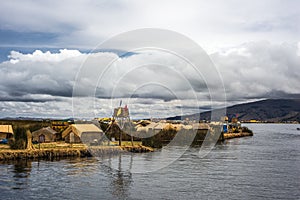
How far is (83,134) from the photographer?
60.5 metres

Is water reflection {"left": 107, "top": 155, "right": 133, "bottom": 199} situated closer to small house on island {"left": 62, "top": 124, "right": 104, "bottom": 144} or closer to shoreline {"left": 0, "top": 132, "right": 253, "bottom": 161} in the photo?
shoreline {"left": 0, "top": 132, "right": 253, "bottom": 161}

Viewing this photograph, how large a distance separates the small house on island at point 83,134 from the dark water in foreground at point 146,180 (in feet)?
44.5

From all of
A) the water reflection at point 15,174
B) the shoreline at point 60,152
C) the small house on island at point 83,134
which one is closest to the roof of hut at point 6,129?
the small house on island at point 83,134

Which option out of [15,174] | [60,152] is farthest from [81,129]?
[15,174]

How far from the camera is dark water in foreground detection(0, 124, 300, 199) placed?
93.7ft

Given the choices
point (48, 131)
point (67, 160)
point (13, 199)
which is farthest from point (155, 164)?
point (48, 131)

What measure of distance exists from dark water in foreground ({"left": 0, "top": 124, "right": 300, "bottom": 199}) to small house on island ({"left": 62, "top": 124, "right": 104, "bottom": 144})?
13.6 metres

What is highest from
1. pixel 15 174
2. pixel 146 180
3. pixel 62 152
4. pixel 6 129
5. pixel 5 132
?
pixel 6 129

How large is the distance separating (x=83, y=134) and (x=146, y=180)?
28152 millimetres

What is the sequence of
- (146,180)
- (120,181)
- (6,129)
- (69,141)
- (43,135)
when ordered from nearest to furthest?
(120,181) → (146,180) → (6,129) → (43,135) → (69,141)

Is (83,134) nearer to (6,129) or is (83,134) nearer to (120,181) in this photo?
(6,129)

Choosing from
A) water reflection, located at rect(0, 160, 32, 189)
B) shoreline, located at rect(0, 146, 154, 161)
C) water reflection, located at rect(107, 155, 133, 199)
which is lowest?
water reflection, located at rect(107, 155, 133, 199)

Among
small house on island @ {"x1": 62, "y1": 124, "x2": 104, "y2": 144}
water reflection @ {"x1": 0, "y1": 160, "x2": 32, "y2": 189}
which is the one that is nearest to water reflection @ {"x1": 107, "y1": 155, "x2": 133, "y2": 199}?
water reflection @ {"x1": 0, "y1": 160, "x2": 32, "y2": 189}

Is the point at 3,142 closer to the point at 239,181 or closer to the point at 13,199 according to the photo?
the point at 13,199
